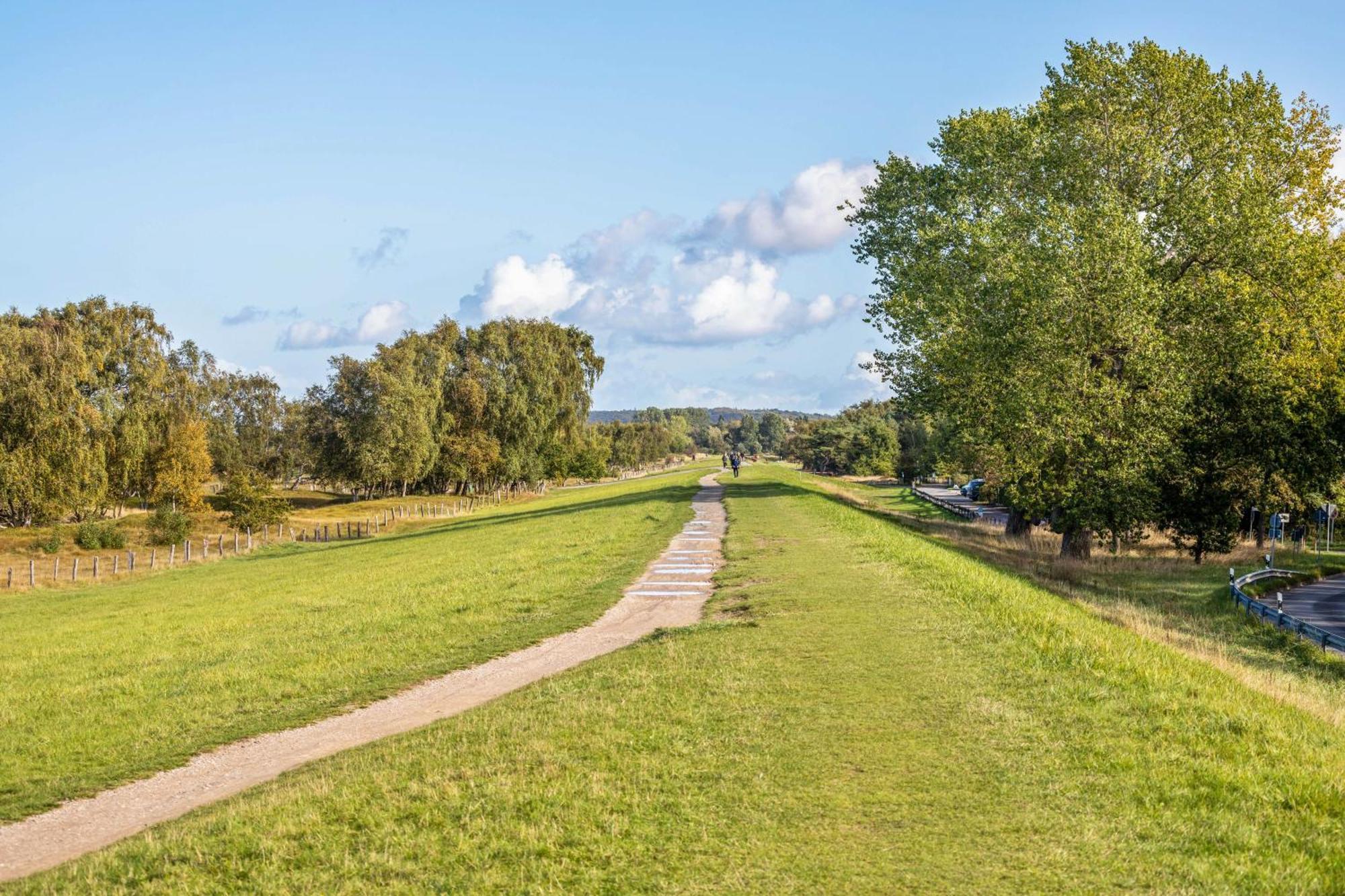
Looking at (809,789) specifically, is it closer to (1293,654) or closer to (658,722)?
(658,722)

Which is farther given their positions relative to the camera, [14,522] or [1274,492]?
[14,522]

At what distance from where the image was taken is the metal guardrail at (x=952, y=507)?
68750 mm

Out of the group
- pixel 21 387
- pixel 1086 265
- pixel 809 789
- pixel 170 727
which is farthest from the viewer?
pixel 21 387

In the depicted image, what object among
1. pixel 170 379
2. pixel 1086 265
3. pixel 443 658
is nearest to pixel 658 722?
pixel 443 658

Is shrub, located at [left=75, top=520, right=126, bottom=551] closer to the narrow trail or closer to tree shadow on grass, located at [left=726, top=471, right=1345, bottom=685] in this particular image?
tree shadow on grass, located at [left=726, top=471, right=1345, bottom=685]

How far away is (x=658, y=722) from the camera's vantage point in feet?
35.0

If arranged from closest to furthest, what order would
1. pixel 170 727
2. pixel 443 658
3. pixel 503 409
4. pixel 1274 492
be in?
1. pixel 170 727
2. pixel 443 658
3. pixel 1274 492
4. pixel 503 409

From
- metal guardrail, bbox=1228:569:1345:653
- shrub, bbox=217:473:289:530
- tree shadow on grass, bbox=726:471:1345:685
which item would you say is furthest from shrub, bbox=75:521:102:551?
metal guardrail, bbox=1228:569:1345:653

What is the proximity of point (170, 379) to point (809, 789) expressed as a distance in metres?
92.5

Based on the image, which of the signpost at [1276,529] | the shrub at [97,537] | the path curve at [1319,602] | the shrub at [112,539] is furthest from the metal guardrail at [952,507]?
the shrub at [97,537]

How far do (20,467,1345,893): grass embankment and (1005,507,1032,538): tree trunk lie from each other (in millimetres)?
33796

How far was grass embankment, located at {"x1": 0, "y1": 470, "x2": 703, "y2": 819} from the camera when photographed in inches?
493

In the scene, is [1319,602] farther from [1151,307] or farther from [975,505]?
[975,505]

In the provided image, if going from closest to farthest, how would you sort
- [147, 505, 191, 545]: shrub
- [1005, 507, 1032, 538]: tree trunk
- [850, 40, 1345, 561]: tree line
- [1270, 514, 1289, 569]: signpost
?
[850, 40, 1345, 561]: tree line, [1270, 514, 1289, 569]: signpost, [1005, 507, 1032, 538]: tree trunk, [147, 505, 191, 545]: shrub
